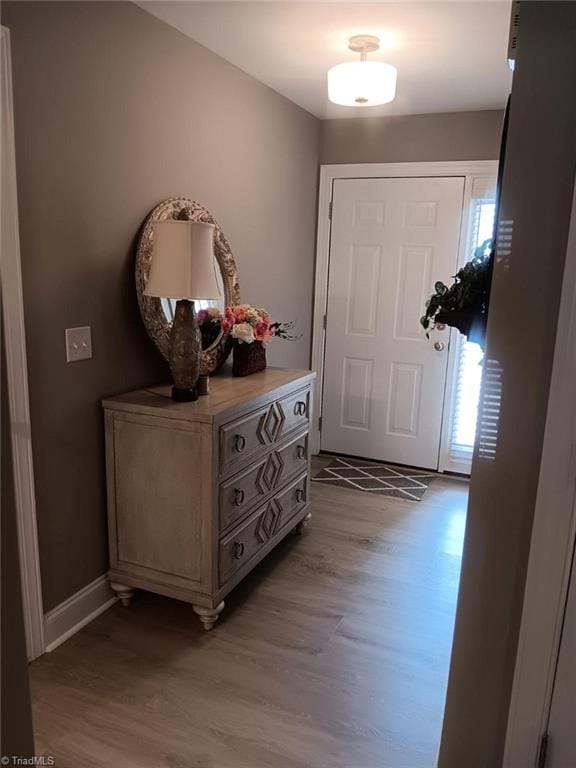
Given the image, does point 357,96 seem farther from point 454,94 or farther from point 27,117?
point 27,117

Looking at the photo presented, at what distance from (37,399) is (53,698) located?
994 mm

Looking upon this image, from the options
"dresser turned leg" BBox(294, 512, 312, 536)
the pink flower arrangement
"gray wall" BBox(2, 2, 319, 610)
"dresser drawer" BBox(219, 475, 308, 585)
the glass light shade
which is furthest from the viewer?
"dresser turned leg" BBox(294, 512, 312, 536)

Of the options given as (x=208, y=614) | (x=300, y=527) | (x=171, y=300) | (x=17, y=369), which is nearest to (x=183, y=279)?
(x=171, y=300)

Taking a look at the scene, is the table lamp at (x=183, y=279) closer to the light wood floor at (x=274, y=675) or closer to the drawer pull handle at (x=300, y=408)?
the drawer pull handle at (x=300, y=408)

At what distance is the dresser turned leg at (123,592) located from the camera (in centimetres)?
247

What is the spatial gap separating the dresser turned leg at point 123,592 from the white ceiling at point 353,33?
234cm

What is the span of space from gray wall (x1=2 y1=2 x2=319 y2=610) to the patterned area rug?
1.77m

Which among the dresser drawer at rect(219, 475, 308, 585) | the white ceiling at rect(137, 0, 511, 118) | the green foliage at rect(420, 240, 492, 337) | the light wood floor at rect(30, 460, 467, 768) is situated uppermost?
the white ceiling at rect(137, 0, 511, 118)

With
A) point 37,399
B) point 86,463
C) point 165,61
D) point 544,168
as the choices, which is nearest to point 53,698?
point 86,463

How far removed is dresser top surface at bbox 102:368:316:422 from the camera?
2.23 m

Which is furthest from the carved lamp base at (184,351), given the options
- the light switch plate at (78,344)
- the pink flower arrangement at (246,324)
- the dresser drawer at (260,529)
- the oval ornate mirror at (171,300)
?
the dresser drawer at (260,529)

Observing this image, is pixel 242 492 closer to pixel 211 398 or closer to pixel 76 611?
pixel 211 398

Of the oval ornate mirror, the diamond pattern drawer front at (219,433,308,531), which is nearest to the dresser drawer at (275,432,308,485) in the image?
the diamond pattern drawer front at (219,433,308,531)

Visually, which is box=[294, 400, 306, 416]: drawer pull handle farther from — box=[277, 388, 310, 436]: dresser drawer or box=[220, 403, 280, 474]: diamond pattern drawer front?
box=[220, 403, 280, 474]: diamond pattern drawer front
